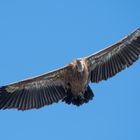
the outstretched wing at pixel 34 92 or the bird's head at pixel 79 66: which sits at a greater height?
the outstretched wing at pixel 34 92

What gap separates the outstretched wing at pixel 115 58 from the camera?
59.5ft

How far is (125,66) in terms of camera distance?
1820 centimetres

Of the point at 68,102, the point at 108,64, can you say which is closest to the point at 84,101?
the point at 68,102

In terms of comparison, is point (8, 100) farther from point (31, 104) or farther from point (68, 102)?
point (68, 102)

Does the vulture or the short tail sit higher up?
the vulture

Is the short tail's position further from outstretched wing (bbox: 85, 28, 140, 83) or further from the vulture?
Answer: outstretched wing (bbox: 85, 28, 140, 83)

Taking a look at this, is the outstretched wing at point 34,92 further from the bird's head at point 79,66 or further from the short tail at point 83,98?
the bird's head at point 79,66

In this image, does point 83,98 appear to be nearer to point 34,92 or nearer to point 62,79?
point 62,79

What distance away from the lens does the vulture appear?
18.0m

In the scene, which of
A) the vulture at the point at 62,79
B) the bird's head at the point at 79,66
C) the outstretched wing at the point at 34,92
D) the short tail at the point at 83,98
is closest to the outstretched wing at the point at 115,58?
the vulture at the point at 62,79

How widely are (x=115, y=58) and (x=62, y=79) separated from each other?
72.9 inches

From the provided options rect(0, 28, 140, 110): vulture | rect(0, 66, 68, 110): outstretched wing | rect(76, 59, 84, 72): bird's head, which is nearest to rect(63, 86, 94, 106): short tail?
rect(0, 28, 140, 110): vulture

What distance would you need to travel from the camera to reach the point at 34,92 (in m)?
18.3

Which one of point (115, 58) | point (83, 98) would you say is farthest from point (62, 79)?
point (115, 58)
